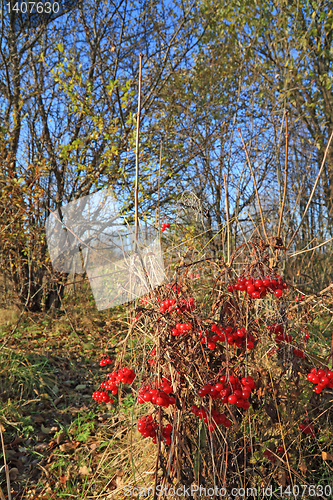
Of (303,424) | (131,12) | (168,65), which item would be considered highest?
(131,12)

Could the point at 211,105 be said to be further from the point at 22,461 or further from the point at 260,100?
the point at 22,461

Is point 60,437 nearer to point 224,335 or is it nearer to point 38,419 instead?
point 38,419

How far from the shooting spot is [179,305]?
1396 millimetres

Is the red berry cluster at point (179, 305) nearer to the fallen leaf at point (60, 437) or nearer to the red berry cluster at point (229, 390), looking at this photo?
the red berry cluster at point (229, 390)

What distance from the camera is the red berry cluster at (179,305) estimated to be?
4.51ft

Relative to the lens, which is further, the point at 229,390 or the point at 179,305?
the point at 179,305

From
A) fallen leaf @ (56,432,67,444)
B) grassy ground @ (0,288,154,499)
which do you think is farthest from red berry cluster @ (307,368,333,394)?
fallen leaf @ (56,432,67,444)

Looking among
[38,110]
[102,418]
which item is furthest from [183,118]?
[102,418]

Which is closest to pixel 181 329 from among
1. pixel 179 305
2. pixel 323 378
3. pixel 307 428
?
pixel 179 305

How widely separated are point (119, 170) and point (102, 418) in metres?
2.93

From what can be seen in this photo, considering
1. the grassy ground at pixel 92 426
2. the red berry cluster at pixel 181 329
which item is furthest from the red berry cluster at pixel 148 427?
the red berry cluster at pixel 181 329

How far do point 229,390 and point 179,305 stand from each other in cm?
37

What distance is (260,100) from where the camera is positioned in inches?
214

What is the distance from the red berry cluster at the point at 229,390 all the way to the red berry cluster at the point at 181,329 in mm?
223
